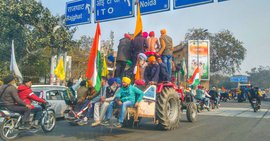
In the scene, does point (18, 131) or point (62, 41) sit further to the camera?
point (62, 41)

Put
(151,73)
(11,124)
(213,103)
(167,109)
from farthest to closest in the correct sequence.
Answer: (213,103)
(151,73)
(167,109)
(11,124)

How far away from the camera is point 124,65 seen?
1122 cm

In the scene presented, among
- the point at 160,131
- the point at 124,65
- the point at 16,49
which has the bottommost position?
the point at 160,131

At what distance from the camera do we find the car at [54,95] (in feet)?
43.1

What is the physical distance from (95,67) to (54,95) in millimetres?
5205

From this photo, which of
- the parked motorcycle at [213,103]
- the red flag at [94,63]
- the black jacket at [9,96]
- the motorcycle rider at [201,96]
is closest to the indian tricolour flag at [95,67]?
the red flag at [94,63]

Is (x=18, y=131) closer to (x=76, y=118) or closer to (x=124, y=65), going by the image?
(x=76, y=118)

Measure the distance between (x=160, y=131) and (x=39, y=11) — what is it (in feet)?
46.8

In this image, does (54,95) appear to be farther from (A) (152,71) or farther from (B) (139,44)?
(A) (152,71)

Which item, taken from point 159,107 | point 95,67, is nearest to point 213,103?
point 159,107

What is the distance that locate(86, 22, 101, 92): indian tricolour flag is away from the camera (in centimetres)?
913

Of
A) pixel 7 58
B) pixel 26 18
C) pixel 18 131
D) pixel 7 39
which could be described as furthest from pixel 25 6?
pixel 18 131

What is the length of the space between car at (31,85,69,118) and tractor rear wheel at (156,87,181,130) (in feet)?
17.5

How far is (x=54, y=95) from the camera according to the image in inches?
540
